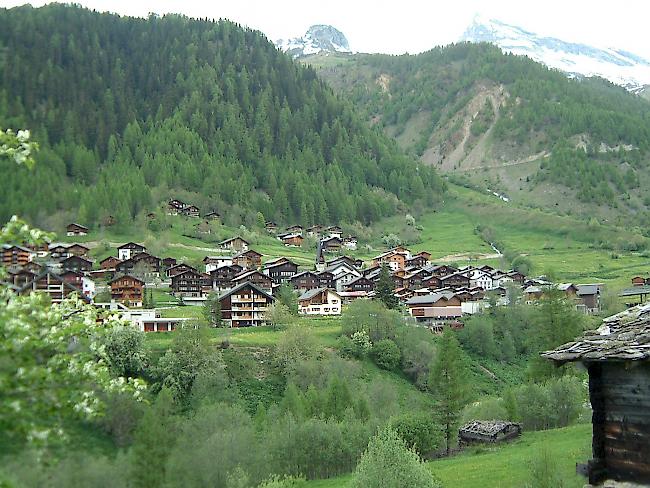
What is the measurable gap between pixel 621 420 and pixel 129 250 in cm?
11650

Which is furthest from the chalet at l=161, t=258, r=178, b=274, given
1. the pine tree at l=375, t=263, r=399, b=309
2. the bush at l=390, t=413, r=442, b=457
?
the bush at l=390, t=413, r=442, b=457

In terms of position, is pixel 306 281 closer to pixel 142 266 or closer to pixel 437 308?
pixel 437 308

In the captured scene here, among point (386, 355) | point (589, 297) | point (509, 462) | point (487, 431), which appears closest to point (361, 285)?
point (386, 355)

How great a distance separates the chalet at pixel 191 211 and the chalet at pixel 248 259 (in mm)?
35535

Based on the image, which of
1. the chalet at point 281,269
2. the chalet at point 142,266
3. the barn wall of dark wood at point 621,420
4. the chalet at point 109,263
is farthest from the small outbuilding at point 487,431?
the chalet at point 109,263

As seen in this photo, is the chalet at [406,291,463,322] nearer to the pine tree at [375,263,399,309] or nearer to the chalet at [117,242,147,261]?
the pine tree at [375,263,399,309]

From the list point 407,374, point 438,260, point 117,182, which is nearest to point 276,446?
point 407,374

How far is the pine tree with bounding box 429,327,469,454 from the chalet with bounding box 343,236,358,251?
95.8m

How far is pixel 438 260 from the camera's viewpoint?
14200 cm

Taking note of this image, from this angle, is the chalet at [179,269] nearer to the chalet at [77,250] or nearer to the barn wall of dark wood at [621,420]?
the chalet at [77,250]

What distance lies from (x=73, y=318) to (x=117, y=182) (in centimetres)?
15467

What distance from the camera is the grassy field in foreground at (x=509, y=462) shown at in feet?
114

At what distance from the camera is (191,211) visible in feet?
506

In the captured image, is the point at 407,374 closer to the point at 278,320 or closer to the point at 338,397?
the point at 278,320
